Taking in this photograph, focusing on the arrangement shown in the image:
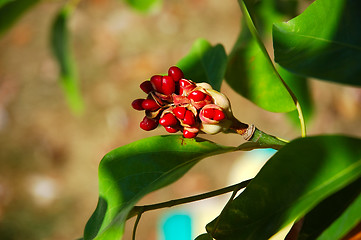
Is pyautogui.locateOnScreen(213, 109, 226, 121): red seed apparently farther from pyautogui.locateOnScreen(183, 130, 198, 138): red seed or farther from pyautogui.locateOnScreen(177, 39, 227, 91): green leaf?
pyautogui.locateOnScreen(177, 39, 227, 91): green leaf

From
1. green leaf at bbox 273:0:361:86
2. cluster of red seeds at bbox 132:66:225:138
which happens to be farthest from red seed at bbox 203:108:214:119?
green leaf at bbox 273:0:361:86

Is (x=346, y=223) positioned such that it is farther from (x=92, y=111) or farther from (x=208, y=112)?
(x=92, y=111)

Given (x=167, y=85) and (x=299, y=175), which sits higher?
(x=167, y=85)

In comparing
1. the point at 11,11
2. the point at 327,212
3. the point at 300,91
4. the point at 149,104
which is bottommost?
the point at 327,212

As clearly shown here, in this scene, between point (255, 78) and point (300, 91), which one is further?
point (300, 91)

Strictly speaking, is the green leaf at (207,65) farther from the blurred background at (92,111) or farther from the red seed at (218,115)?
the blurred background at (92,111)

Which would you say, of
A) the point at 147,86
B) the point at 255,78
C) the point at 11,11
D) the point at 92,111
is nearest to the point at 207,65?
the point at 255,78
